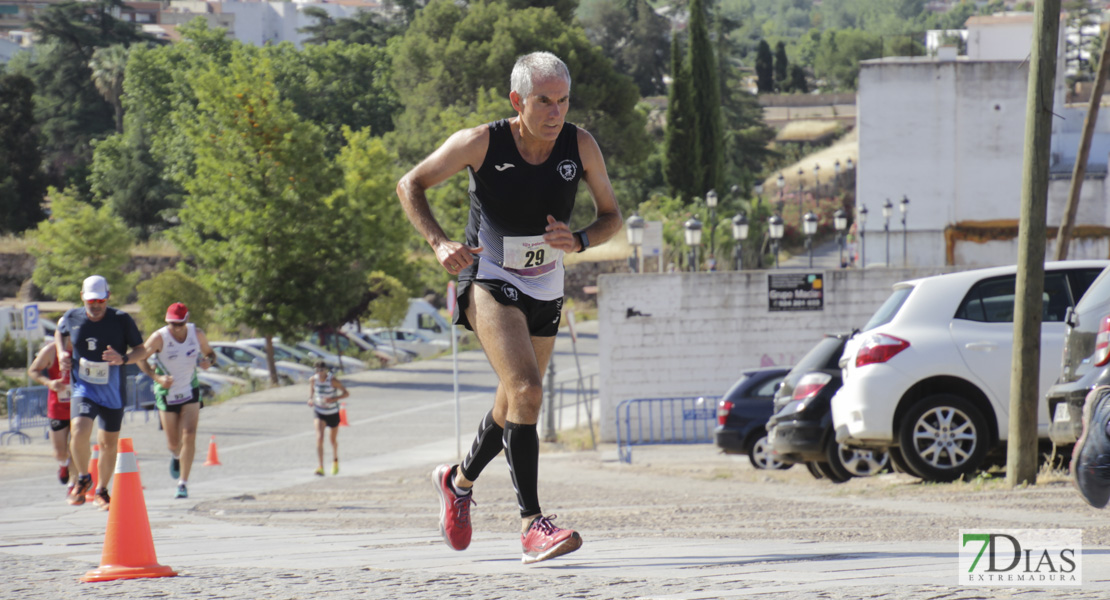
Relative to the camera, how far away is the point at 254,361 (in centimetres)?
3909

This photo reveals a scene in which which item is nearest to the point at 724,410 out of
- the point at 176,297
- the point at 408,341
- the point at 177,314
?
the point at 177,314

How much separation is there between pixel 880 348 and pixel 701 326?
1539 centimetres

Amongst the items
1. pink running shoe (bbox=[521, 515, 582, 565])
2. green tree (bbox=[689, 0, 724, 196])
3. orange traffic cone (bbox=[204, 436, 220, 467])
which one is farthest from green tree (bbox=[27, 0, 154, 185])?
pink running shoe (bbox=[521, 515, 582, 565])

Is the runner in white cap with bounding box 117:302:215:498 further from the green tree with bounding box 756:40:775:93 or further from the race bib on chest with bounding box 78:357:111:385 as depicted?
the green tree with bounding box 756:40:775:93

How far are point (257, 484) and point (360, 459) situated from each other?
559cm

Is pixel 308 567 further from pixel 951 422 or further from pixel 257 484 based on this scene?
pixel 257 484

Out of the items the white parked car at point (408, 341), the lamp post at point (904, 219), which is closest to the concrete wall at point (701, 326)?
the lamp post at point (904, 219)

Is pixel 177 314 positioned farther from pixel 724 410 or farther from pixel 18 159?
pixel 18 159

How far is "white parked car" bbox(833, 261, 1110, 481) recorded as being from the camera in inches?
443

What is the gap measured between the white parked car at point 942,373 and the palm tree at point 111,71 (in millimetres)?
77874

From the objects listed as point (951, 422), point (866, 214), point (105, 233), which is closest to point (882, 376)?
point (951, 422)

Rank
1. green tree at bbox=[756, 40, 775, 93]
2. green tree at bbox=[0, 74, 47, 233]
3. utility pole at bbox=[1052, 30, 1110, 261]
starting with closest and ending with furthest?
utility pole at bbox=[1052, 30, 1110, 261] < green tree at bbox=[0, 74, 47, 233] < green tree at bbox=[756, 40, 775, 93]

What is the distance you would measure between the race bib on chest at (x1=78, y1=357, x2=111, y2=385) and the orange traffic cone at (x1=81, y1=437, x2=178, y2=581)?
500 cm

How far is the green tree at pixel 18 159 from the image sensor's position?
70062mm
